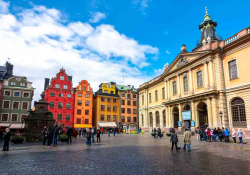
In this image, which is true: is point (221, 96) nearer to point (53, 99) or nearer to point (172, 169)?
point (172, 169)

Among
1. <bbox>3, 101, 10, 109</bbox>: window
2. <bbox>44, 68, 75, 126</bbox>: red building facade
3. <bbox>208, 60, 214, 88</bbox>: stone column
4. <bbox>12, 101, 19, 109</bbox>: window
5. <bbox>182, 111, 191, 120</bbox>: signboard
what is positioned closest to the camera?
<bbox>208, 60, 214, 88</bbox>: stone column

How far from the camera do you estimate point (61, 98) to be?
170ft

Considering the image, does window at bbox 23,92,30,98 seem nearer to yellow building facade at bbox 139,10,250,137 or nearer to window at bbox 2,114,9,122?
window at bbox 2,114,9,122

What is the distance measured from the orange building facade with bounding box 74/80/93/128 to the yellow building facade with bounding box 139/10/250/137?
2254 cm

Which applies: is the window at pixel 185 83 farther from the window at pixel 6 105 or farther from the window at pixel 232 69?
the window at pixel 6 105

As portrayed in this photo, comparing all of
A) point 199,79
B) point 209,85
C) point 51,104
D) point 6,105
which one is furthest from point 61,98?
point 209,85

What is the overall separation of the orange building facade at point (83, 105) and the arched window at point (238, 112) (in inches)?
1533

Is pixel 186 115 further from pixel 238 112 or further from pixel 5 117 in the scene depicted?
pixel 5 117

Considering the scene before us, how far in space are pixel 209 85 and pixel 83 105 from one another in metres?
37.1

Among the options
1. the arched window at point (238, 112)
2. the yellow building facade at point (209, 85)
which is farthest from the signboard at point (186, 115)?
the arched window at point (238, 112)

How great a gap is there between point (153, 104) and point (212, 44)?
69.4 ft

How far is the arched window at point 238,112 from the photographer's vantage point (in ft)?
78.6

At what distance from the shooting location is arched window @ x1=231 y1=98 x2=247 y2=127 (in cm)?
2397

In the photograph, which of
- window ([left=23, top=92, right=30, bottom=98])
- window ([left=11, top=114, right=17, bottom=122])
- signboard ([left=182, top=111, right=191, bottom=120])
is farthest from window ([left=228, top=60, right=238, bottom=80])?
window ([left=11, top=114, right=17, bottom=122])
